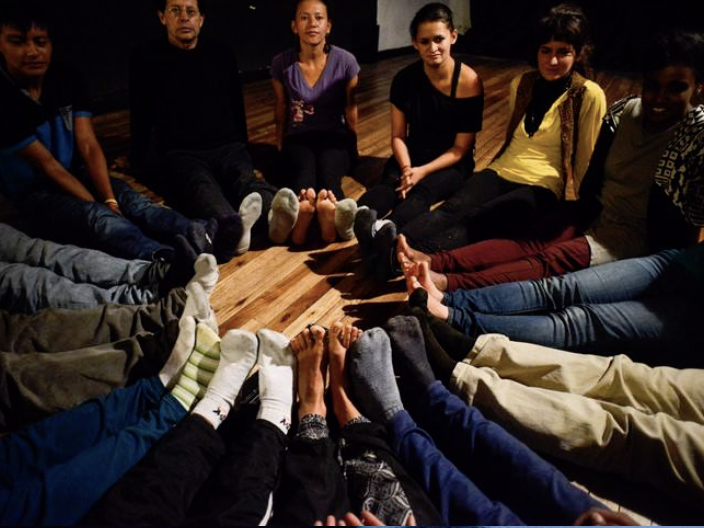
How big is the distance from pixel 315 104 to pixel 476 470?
1.99 m

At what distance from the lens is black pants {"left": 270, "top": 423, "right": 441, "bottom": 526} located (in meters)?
0.93

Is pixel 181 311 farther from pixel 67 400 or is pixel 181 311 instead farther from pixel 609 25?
pixel 609 25

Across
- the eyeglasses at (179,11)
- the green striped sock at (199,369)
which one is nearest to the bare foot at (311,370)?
the green striped sock at (199,369)

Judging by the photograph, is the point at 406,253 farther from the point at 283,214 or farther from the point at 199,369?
the point at 199,369

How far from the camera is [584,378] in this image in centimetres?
120

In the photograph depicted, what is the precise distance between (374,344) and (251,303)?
0.61 m

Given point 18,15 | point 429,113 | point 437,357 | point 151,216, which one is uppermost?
point 18,15

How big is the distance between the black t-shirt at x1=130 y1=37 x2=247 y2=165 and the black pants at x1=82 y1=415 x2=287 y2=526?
5.39ft

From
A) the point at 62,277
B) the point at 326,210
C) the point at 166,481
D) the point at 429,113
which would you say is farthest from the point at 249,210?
the point at 166,481

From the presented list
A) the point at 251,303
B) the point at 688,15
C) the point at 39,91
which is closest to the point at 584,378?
the point at 251,303

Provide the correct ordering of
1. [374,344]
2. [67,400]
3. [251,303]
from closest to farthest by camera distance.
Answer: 1. [67,400]
2. [374,344]
3. [251,303]

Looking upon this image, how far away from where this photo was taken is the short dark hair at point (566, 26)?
1.77 m

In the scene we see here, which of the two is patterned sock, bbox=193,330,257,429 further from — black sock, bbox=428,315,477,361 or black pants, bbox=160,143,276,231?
black pants, bbox=160,143,276,231

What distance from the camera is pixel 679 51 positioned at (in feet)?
4.73
